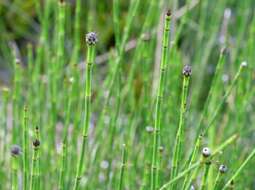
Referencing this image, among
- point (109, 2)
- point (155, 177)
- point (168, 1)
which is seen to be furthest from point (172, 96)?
point (109, 2)

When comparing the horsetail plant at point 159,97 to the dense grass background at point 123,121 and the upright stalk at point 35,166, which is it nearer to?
the dense grass background at point 123,121

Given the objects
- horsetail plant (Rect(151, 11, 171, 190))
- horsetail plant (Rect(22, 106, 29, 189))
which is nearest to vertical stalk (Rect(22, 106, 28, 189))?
horsetail plant (Rect(22, 106, 29, 189))

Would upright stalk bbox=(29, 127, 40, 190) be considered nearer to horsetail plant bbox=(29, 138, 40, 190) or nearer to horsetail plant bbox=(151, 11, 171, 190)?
horsetail plant bbox=(29, 138, 40, 190)

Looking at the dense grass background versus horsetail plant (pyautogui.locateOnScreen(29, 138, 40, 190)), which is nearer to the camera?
horsetail plant (pyautogui.locateOnScreen(29, 138, 40, 190))

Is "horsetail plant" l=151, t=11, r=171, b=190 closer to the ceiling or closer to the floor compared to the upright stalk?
closer to the ceiling

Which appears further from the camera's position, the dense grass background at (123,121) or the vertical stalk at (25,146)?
the dense grass background at (123,121)

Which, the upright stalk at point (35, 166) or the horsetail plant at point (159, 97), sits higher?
the horsetail plant at point (159, 97)

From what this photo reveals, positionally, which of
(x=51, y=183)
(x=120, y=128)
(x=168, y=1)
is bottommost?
(x=51, y=183)

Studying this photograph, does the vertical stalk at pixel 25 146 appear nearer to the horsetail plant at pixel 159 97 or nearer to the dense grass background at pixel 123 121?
the dense grass background at pixel 123 121

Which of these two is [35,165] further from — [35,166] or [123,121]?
[123,121]

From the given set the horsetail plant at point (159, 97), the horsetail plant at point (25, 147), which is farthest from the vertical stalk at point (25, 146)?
the horsetail plant at point (159, 97)

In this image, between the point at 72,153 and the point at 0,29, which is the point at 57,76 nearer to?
the point at 72,153
